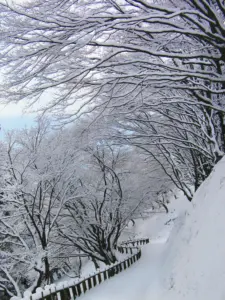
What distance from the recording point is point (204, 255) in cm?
503

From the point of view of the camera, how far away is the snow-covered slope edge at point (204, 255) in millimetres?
4434

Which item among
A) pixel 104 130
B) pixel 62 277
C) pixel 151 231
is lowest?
pixel 62 277

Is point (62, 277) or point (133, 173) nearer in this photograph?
point (133, 173)

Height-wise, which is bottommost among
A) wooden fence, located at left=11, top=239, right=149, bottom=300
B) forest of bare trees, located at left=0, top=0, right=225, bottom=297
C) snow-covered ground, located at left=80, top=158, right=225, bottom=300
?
wooden fence, located at left=11, top=239, right=149, bottom=300

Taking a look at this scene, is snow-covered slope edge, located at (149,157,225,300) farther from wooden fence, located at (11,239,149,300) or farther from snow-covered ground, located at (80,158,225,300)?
wooden fence, located at (11,239,149,300)

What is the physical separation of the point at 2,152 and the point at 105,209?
6.59 m

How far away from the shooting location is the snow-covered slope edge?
14.5 feet

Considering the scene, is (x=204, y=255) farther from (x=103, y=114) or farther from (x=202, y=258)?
(x=103, y=114)

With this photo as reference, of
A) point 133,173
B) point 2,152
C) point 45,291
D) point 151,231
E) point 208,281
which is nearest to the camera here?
point 208,281

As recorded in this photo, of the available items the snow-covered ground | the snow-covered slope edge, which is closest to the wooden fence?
the snow-covered ground

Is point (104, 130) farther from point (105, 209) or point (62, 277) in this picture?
point (62, 277)

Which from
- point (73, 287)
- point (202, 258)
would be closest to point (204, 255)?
point (202, 258)

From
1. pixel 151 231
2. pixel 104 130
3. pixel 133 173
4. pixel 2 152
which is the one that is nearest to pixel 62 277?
pixel 151 231

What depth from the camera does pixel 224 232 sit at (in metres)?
4.71
